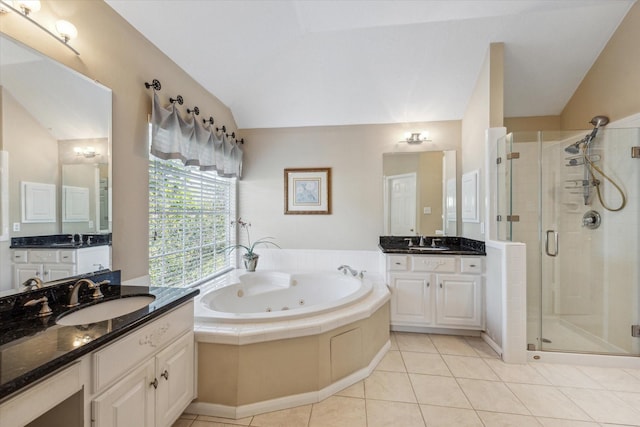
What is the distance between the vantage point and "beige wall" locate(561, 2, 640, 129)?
2.34 m

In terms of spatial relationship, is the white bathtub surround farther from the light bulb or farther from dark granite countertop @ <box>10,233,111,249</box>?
the light bulb

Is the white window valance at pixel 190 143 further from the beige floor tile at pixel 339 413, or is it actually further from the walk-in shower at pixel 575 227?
the walk-in shower at pixel 575 227

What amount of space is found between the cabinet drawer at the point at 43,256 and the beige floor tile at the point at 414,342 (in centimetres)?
271

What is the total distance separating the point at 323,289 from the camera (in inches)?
122

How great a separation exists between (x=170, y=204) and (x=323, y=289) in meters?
1.82

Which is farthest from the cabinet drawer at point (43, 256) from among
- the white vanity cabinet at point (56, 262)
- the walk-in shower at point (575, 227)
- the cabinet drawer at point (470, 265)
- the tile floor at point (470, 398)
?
A: the walk-in shower at point (575, 227)

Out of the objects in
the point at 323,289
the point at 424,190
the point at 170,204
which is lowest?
the point at 323,289

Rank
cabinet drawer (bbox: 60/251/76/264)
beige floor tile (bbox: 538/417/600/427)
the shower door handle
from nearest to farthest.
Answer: cabinet drawer (bbox: 60/251/76/264) → beige floor tile (bbox: 538/417/600/427) → the shower door handle

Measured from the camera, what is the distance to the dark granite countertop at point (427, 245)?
293 centimetres

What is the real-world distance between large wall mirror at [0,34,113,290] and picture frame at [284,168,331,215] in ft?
6.94

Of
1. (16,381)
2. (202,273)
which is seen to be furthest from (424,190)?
(16,381)

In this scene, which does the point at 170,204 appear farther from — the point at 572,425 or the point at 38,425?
the point at 572,425

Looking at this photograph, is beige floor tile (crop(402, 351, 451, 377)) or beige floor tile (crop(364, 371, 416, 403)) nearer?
beige floor tile (crop(364, 371, 416, 403))

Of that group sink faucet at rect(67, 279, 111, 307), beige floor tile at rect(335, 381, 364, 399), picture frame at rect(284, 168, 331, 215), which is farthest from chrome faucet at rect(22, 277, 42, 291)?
Answer: picture frame at rect(284, 168, 331, 215)
